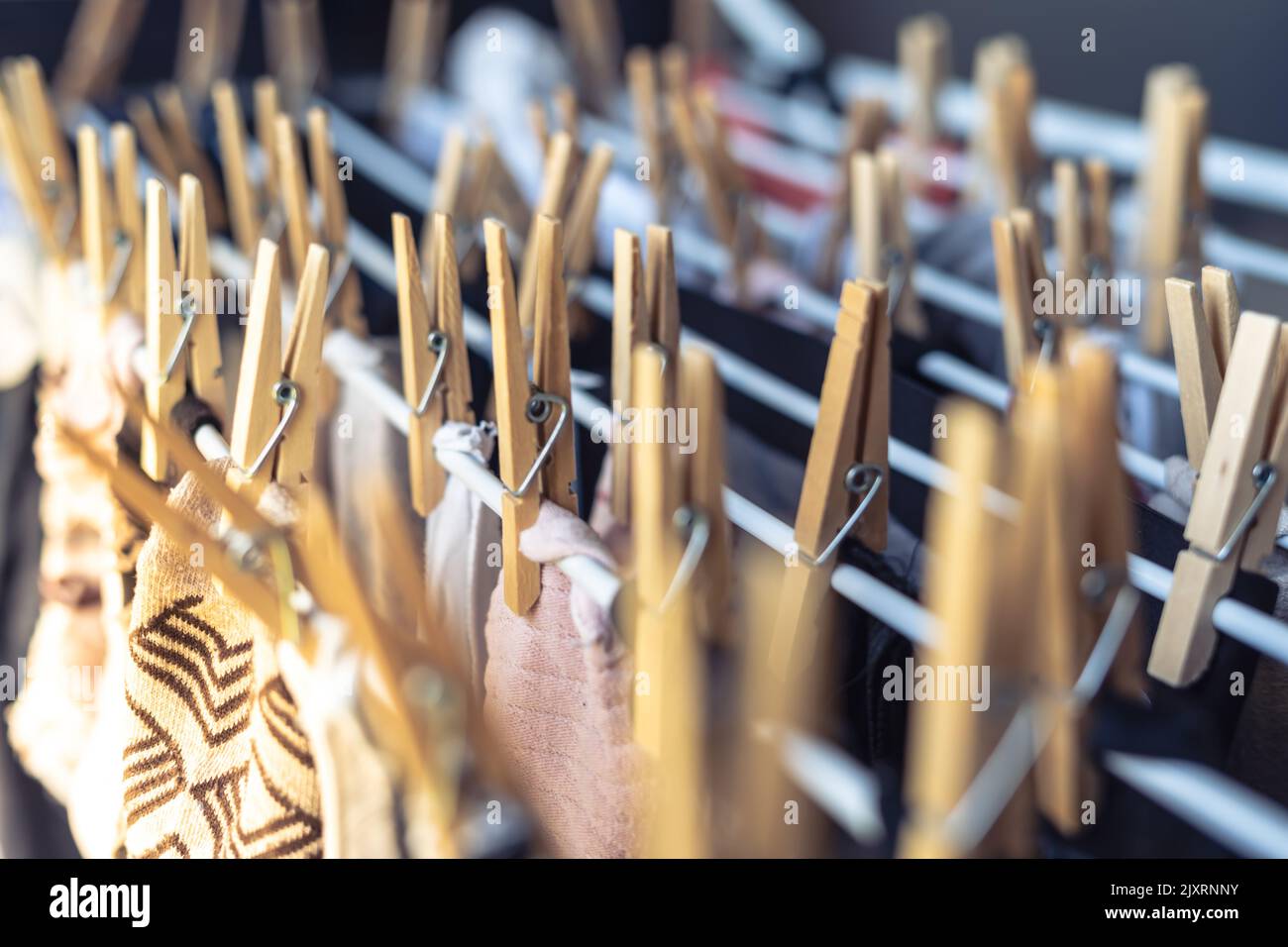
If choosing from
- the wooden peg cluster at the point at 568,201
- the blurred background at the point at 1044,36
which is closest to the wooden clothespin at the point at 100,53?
the blurred background at the point at 1044,36

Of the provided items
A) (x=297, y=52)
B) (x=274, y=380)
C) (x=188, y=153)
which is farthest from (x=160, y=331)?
(x=297, y=52)

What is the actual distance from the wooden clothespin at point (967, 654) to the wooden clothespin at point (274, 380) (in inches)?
14.6

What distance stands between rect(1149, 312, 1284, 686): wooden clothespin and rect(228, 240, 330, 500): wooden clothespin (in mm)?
457

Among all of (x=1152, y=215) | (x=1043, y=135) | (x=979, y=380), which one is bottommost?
(x=979, y=380)

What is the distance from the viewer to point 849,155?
1.02 meters

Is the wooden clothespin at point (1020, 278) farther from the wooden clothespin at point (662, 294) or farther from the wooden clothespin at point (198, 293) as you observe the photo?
the wooden clothespin at point (198, 293)

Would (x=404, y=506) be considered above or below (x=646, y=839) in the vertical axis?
above

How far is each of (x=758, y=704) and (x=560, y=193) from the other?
0.44 metres

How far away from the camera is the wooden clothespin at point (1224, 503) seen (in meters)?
0.54

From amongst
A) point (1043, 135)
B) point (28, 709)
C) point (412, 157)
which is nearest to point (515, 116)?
point (412, 157)

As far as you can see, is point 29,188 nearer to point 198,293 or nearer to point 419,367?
point 198,293

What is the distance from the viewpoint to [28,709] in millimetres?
843

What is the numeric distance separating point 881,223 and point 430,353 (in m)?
0.38
